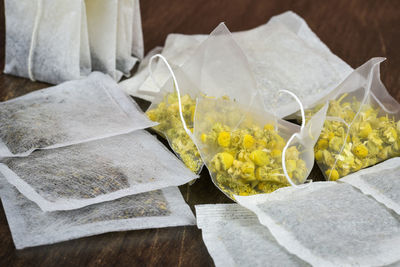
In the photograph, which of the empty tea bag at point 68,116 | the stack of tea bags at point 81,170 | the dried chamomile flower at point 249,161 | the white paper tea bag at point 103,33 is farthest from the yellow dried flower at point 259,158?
the white paper tea bag at point 103,33

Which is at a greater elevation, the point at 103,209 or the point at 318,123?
the point at 318,123

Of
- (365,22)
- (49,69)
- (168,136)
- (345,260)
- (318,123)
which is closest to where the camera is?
(345,260)

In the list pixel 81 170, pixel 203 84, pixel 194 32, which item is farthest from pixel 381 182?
pixel 194 32

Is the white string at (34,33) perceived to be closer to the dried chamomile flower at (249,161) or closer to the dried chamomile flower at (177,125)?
the dried chamomile flower at (177,125)

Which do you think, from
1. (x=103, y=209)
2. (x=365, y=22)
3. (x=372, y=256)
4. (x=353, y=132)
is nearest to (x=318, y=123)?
(x=353, y=132)

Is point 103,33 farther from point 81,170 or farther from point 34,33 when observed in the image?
point 81,170

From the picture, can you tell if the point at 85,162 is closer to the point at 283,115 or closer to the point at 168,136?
the point at 168,136

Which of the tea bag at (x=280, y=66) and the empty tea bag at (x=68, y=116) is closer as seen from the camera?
the empty tea bag at (x=68, y=116)

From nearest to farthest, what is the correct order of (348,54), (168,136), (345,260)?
(345,260), (168,136), (348,54)
